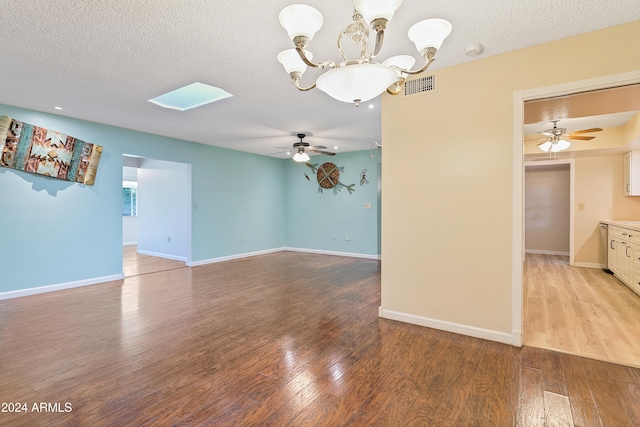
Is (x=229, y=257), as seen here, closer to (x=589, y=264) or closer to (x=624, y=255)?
(x=624, y=255)

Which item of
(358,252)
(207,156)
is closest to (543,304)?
(358,252)

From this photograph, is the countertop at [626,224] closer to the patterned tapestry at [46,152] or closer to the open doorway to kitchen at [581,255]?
the open doorway to kitchen at [581,255]

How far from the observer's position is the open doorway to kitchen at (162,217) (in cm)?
634

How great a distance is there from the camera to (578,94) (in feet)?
7.74

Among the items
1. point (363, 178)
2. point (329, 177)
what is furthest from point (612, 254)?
point (329, 177)

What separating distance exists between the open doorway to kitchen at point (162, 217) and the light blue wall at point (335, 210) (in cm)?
269

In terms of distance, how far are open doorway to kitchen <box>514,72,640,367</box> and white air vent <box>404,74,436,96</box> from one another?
731 millimetres

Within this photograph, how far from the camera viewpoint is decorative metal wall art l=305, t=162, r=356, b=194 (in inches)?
286

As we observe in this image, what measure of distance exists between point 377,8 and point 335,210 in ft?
20.0

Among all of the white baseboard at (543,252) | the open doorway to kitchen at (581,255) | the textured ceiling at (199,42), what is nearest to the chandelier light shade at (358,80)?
the textured ceiling at (199,42)

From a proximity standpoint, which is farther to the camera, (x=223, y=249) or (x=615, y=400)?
(x=223, y=249)

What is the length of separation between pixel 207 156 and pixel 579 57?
6.01 meters

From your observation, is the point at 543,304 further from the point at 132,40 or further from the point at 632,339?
the point at 132,40

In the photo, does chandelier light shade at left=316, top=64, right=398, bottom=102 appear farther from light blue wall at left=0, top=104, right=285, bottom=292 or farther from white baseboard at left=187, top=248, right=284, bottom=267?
white baseboard at left=187, top=248, right=284, bottom=267
